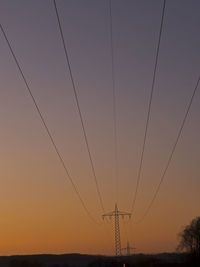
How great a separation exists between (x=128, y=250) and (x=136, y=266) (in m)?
15.5

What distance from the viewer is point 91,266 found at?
18950cm

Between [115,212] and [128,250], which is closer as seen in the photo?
[115,212]

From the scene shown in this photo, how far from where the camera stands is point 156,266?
130000mm

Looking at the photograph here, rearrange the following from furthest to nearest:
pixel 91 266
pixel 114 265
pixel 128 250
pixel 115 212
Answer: pixel 91 266, pixel 114 265, pixel 128 250, pixel 115 212

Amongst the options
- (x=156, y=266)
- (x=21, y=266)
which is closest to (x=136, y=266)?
(x=156, y=266)

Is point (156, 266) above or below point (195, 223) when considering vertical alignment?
below

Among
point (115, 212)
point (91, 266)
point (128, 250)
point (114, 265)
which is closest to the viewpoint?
point (115, 212)

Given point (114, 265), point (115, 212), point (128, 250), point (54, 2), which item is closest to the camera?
point (54, 2)

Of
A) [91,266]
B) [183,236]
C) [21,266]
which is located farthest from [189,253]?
[21,266]

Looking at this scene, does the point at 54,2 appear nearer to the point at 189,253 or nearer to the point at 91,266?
the point at 189,253

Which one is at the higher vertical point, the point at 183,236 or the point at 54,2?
the point at 183,236

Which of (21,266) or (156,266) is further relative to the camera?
(21,266)

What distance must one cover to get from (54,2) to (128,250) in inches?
3767

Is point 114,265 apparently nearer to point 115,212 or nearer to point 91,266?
point 115,212
